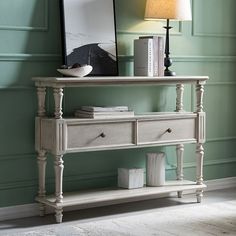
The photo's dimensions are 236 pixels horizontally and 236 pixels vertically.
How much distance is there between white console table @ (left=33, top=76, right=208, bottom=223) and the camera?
353cm

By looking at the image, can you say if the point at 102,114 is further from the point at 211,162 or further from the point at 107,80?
the point at 211,162

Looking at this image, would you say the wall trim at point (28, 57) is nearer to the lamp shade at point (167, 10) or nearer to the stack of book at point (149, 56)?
the stack of book at point (149, 56)

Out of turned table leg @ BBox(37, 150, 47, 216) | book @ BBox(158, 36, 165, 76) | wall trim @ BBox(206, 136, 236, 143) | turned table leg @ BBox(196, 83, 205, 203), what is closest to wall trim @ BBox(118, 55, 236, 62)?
book @ BBox(158, 36, 165, 76)

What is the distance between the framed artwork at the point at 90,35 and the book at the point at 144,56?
0.14m

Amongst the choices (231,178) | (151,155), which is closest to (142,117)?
(151,155)

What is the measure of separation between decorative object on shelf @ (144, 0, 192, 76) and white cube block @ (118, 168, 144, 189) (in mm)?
672

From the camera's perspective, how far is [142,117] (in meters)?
3.79

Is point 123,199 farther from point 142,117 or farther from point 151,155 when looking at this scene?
point 142,117

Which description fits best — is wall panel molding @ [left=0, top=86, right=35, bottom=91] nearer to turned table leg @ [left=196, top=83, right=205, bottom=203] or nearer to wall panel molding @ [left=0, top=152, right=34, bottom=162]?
wall panel molding @ [left=0, top=152, right=34, bottom=162]

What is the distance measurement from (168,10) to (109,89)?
0.64 meters

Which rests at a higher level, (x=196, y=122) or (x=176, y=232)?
(x=196, y=122)

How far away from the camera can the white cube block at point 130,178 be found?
155 inches

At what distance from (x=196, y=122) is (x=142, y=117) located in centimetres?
46

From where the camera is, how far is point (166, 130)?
392 centimetres
